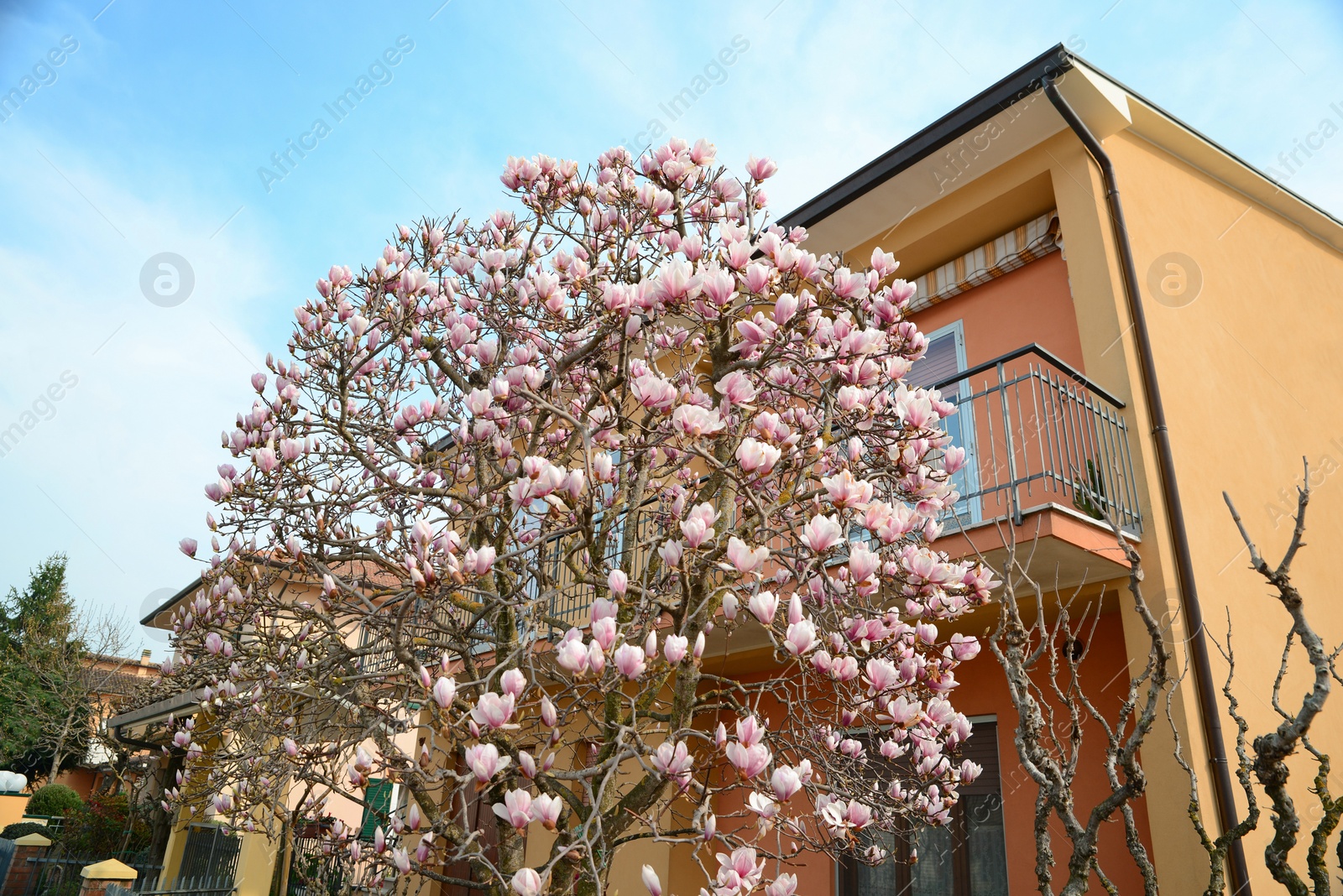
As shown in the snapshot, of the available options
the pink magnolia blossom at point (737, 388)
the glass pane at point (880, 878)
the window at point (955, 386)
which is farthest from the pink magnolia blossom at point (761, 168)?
the glass pane at point (880, 878)

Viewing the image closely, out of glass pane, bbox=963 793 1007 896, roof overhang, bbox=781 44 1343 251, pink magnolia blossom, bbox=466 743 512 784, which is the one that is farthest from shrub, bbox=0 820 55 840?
pink magnolia blossom, bbox=466 743 512 784

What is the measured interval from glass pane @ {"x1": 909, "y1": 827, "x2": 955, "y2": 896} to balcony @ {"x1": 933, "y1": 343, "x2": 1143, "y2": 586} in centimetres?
208

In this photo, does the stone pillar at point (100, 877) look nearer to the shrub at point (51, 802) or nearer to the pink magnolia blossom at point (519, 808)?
the pink magnolia blossom at point (519, 808)

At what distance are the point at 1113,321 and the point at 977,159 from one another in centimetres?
188

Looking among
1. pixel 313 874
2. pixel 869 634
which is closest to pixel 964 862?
pixel 869 634

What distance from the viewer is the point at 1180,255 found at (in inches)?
269

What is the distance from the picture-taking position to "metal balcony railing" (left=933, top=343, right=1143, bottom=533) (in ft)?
17.1

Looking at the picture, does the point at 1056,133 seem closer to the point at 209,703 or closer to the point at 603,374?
the point at 603,374

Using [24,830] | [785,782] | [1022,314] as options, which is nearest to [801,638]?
[785,782]

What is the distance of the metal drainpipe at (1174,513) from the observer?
181 inches

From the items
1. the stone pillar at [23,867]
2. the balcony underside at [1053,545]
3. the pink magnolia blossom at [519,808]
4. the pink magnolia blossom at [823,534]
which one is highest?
the balcony underside at [1053,545]

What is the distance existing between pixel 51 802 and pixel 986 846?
23.1m

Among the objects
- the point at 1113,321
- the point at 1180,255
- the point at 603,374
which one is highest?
the point at 1180,255

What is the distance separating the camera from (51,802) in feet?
67.2
